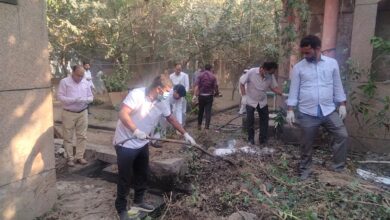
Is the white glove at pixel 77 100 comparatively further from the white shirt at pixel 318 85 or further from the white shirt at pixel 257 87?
the white shirt at pixel 318 85

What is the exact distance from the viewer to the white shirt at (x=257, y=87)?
647 cm

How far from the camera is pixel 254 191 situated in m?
4.11

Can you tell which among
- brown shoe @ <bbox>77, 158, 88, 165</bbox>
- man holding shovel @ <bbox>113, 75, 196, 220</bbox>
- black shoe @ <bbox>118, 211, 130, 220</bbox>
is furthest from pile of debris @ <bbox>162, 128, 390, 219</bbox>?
brown shoe @ <bbox>77, 158, 88, 165</bbox>

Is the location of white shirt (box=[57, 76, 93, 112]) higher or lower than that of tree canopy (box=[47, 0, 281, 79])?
lower

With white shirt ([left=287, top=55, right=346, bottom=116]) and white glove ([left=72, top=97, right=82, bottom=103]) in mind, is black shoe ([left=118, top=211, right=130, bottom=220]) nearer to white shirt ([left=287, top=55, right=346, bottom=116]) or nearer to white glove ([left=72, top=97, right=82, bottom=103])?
white glove ([left=72, top=97, right=82, bottom=103])

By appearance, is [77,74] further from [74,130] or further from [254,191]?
[254,191]

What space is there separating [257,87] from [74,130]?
3455mm

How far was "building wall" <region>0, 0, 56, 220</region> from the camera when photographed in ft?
11.2

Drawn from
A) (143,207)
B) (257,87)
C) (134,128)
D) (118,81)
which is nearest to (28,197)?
(143,207)

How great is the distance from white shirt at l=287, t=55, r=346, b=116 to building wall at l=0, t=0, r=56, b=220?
333 centimetres

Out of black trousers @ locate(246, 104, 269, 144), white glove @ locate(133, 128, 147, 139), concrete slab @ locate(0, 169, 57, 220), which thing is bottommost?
concrete slab @ locate(0, 169, 57, 220)

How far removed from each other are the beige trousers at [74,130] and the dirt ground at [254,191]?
301 millimetres

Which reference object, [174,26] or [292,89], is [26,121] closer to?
[292,89]

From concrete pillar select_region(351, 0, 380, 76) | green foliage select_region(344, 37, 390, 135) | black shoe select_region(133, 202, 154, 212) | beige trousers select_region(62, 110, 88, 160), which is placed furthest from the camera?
beige trousers select_region(62, 110, 88, 160)
